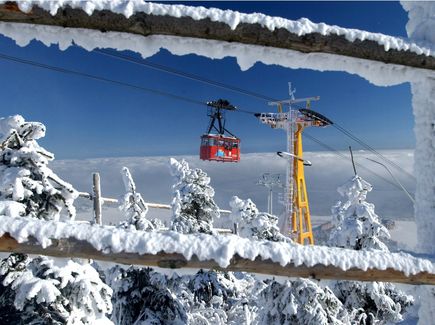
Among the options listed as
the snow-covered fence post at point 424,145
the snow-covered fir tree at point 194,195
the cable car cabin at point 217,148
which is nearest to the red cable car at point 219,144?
the cable car cabin at point 217,148

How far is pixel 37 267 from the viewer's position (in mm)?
4352

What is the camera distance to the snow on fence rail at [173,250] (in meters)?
1.68

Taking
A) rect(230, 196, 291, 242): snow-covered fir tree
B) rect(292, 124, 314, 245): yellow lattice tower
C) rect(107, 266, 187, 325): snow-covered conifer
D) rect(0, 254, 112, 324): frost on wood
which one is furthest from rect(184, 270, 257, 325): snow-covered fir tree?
rect(292, 124, 314, 245): yellow lattice tower

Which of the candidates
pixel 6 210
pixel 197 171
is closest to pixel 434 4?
pixel 6 210

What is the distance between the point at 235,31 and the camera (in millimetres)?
1779

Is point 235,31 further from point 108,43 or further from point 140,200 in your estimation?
point 140,200

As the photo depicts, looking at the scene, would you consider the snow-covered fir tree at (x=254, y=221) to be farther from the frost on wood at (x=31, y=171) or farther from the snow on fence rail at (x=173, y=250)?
the snow on fence rail at (x=173, y=250)

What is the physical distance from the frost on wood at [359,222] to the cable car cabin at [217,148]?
52.9 feet

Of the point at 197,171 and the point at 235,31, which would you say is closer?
the point at 235,31

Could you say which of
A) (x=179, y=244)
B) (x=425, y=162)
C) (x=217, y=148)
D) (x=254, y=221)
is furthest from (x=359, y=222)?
(x=217, y=148)

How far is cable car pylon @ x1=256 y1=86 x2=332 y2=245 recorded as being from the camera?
22984 millimetres

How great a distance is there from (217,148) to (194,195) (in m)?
13.1

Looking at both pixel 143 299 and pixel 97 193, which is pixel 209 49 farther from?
pixel 97 193

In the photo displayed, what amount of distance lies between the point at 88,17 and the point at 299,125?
1022 inches
